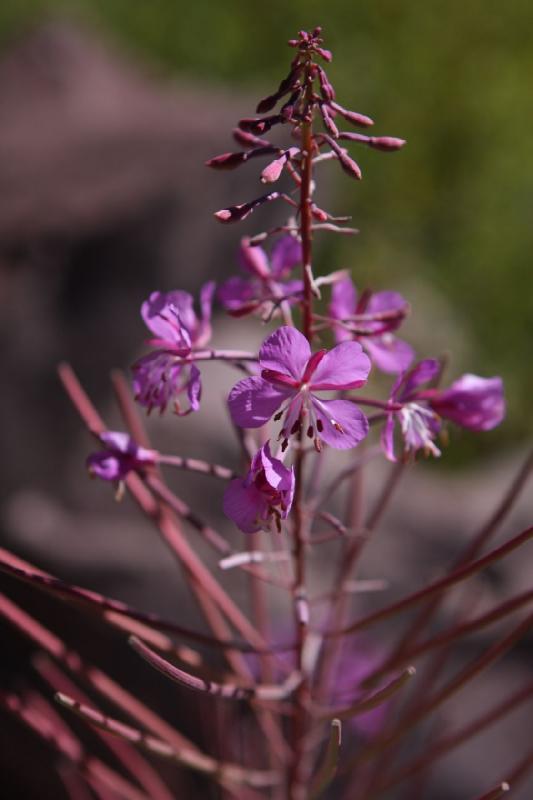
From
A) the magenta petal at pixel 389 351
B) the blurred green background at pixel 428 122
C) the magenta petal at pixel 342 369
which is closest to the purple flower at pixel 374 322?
the magenta petal at pixel 389 351

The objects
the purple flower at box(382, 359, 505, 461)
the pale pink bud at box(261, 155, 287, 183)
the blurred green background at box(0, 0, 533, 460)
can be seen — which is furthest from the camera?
the blurred green background at box(0, 0, 533, 460)

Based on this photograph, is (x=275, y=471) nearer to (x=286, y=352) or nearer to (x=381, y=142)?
(x=286, y=352)

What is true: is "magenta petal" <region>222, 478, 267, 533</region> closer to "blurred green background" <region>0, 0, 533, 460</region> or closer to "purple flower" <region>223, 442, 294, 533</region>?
"purple flower" <region>223, 442, 294, 533</region>

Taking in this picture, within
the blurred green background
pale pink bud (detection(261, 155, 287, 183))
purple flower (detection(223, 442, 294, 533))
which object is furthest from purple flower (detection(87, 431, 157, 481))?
the blurred green background

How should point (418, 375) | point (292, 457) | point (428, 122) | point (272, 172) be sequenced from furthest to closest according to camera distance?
point (428, 122) < point (292, 457) < point (418, 375) < point (272, 172)

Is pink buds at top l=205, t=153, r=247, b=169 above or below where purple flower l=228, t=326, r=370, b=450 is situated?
above

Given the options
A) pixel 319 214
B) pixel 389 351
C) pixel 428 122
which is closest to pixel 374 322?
pixel 389 351

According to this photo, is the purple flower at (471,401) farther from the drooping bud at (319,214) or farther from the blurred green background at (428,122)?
the blurred green background at (428,122)
